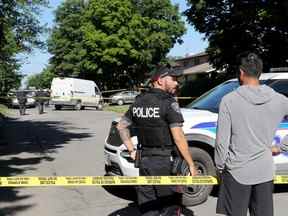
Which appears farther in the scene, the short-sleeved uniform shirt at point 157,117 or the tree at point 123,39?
the tree at point 123,39

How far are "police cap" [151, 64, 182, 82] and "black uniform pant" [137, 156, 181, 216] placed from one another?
2.46ft

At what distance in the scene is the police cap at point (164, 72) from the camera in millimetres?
→ 5320

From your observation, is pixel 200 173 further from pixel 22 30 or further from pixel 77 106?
pixel 77 106

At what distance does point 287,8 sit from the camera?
2886 cm

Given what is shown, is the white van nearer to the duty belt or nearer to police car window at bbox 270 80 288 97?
police car window at bbox 270 80 288 97

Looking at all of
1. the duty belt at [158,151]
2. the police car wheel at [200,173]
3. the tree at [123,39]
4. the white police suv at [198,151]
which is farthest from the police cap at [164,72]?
the tree at [123,39]

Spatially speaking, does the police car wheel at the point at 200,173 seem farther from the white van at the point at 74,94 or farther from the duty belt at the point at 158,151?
the white van at the point at 74,94

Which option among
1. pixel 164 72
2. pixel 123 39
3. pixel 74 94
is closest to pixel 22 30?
pixel 164 72

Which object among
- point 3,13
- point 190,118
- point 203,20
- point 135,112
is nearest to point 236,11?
point 203,20

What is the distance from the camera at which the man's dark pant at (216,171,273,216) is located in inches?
171

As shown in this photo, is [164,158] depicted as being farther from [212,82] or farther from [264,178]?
[212,82]

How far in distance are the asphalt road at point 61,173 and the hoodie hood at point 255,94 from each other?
11.0 ft

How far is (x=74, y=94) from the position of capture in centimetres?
4412

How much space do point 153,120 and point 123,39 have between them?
5764cm
